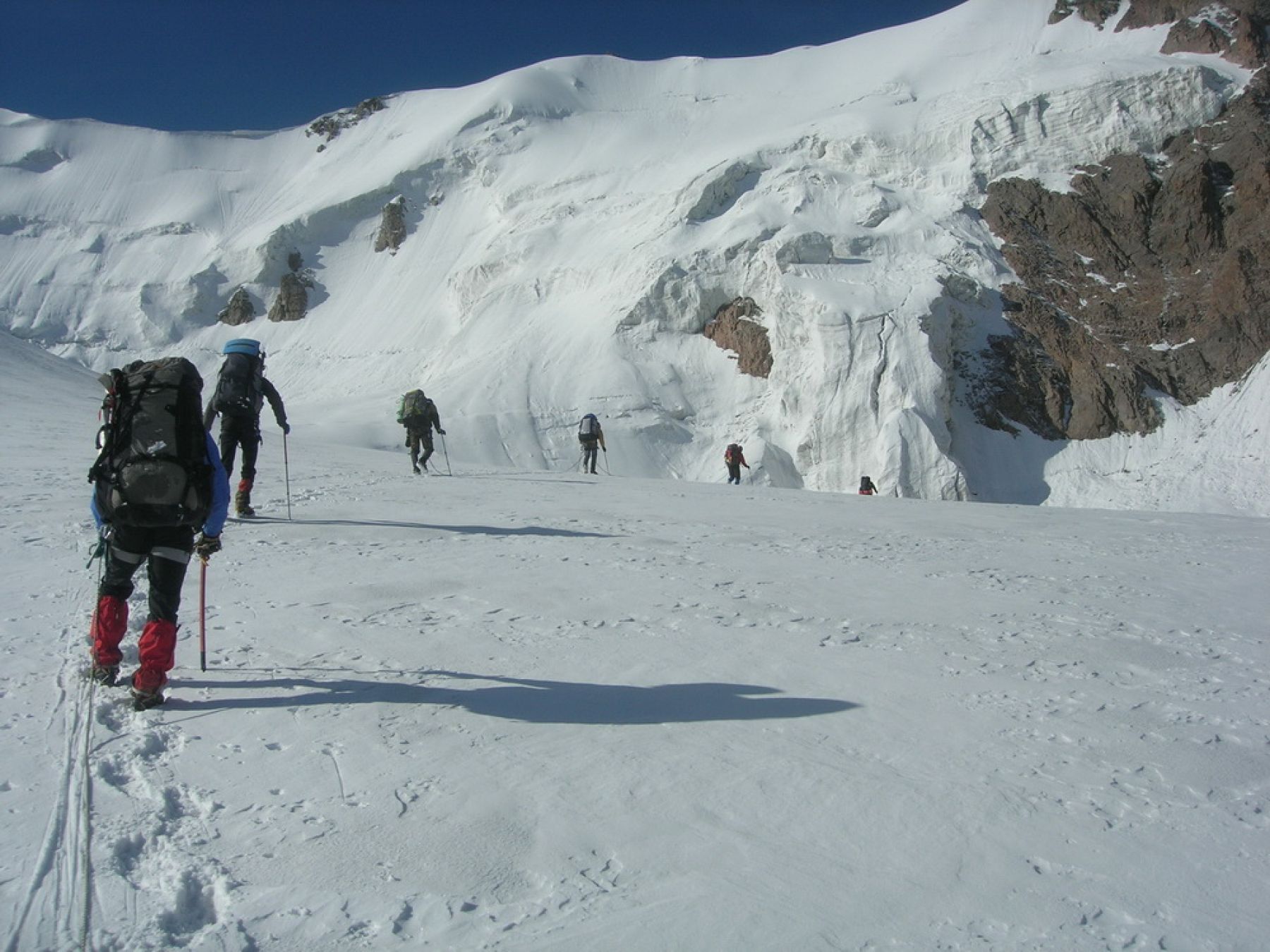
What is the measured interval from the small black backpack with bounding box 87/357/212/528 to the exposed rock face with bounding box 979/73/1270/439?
92.3ft

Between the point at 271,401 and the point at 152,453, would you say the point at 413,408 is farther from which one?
the point at 152,453

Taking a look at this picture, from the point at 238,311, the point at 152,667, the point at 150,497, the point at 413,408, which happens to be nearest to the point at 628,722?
the point at 152,667

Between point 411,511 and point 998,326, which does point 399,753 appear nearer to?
point 411,511

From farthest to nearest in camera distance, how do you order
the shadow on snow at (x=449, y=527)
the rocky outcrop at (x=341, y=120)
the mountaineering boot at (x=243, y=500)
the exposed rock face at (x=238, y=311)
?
1. the rocky outcrop at (x=341, y=120)
2. the exposed rock face at (x=238, y=311)
3. the mountaineering boot at (x=243, y=500)
4. the shadow on snow at (x=449, y=527)

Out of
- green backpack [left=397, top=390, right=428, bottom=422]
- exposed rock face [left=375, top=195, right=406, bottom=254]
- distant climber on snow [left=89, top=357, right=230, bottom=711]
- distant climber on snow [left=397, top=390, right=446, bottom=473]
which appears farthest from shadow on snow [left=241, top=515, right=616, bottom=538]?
exposed rock face [left=375, top=195, right=406, bottom=254]

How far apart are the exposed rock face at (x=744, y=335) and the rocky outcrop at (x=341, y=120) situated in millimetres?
38699

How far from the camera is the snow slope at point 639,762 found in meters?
2.43

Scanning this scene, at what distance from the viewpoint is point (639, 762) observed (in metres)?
3.27

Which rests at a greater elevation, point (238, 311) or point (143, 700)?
point (238, 311)

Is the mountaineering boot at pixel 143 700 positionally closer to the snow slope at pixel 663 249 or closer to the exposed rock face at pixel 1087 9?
the snow slope at pixel 663 249

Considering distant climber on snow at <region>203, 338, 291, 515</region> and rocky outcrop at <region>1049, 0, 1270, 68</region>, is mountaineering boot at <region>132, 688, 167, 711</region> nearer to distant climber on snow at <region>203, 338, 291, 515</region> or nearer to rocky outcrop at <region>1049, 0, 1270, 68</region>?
distant climber on snow at <region>203, 338, 291, 515</region>

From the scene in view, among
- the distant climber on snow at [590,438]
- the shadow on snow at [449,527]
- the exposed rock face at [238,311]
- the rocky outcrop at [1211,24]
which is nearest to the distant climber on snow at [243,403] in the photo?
the shadow on snow at [449,527]

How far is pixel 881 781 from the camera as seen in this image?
3.16m

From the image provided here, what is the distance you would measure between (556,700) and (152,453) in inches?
75.4
